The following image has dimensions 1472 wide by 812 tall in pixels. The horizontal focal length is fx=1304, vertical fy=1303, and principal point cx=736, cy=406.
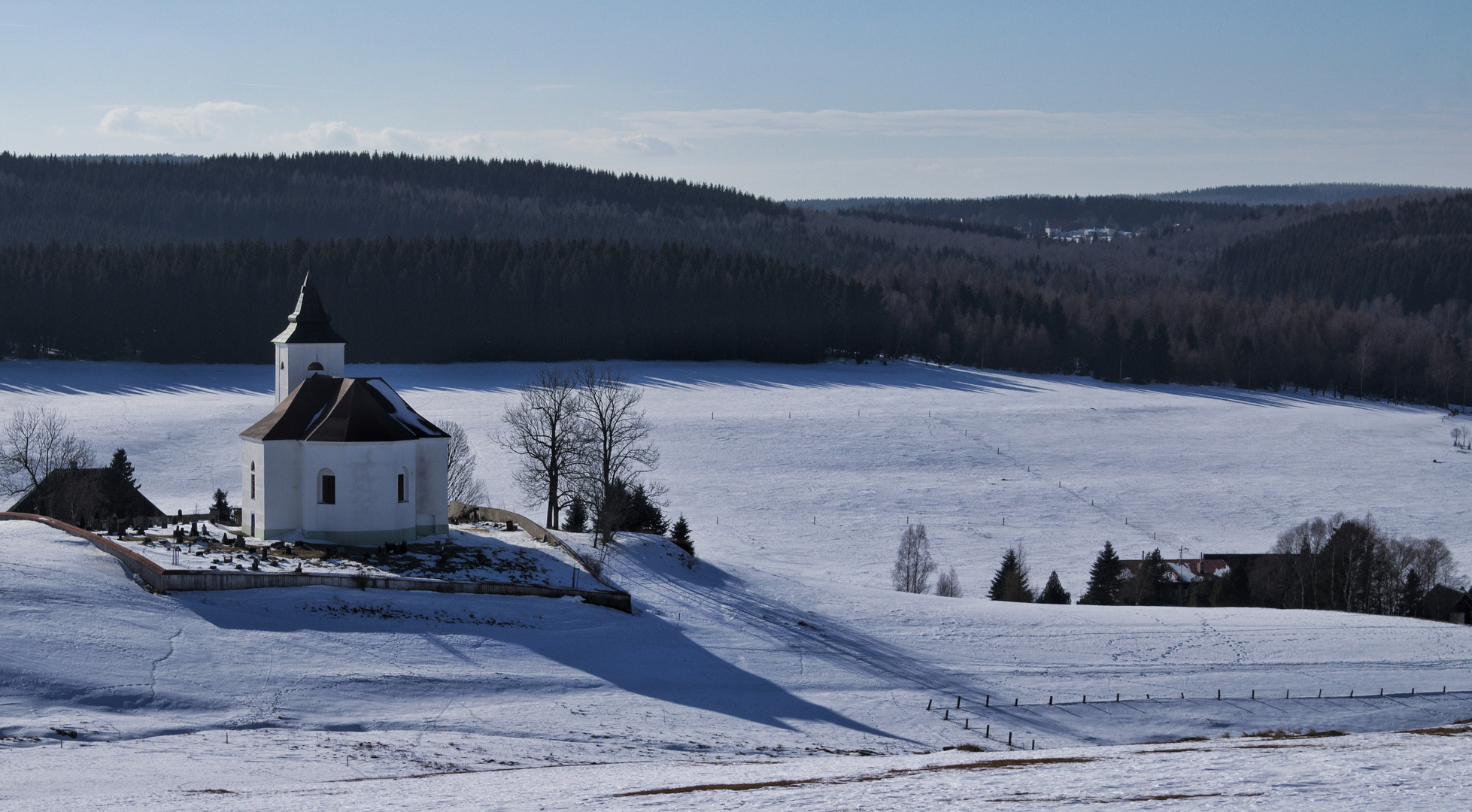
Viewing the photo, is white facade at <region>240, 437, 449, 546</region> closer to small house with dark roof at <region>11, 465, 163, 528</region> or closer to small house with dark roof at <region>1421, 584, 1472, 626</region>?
small house with dark roof at <region>11, 465, 163, 528</region>

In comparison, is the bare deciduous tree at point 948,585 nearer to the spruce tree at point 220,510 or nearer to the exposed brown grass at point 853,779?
the exposed brown grass at point 853,779

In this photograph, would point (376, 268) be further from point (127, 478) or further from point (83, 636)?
point (83, 636)

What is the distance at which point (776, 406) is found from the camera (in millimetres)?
87125

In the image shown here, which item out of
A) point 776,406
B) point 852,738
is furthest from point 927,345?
point 852,738

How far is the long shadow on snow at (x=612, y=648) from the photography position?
28234 millimetres

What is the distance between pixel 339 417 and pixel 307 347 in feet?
22.3

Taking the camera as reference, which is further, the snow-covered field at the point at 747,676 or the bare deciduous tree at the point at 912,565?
the bare deciduous tree at the point at 912,565

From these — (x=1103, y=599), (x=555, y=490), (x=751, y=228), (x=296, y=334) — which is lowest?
(x=1103, y=599)

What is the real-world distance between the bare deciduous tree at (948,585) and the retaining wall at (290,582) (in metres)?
14.8

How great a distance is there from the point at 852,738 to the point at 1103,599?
21.6 meters

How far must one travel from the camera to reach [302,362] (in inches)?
1710

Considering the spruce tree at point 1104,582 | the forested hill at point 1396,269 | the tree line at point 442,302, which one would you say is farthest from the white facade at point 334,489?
the forested hill at point 1396,269

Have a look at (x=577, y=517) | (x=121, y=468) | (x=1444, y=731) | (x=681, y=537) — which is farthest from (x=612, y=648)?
(x=121, y=468)

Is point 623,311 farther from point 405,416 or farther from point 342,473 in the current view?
point 342,473
